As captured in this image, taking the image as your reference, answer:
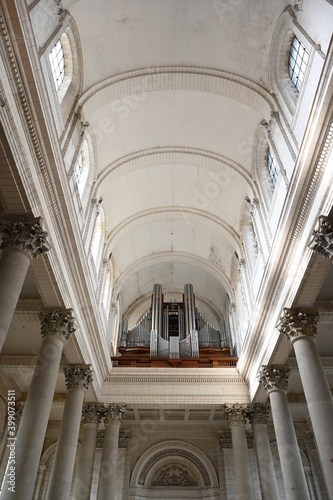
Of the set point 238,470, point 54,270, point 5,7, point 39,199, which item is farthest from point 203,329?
point 5,7

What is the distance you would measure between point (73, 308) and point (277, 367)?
554cm

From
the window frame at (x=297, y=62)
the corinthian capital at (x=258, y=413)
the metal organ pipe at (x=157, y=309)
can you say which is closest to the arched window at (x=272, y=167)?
the window frame at (x=297, y=62)

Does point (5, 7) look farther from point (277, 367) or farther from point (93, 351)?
point (277, 367)

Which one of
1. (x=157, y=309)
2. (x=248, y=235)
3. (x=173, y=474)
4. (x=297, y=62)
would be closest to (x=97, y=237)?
(x=248, y=235)

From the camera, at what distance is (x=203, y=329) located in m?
17.8

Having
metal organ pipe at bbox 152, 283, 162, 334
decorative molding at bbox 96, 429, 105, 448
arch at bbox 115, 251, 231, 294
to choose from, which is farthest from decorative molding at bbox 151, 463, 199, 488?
arch at bbox 115, 251, 231, 294

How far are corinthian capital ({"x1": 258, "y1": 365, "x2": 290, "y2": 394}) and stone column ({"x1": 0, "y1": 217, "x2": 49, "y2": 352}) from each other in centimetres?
666

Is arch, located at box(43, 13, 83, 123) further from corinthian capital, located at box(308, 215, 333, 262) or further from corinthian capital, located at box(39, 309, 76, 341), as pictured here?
corinthian capital, located at box(308, 215, 333, 262)

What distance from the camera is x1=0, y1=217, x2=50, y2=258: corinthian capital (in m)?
7.00

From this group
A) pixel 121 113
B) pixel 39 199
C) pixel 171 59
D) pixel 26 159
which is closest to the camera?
pixel 26 159

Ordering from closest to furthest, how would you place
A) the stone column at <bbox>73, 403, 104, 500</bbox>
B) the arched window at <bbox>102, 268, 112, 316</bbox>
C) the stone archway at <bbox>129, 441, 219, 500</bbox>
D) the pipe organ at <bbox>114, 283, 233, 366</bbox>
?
the stone column at <bbox>73, 403, 104, 500</bbox> < the stone archway at <bbox>129, 441, 219, 500</bbox> < the arched window at <bbox>102, 268, 112, 316</bbox> < the pipe organ at <bbox>114, 283, 233, 366</bbox>

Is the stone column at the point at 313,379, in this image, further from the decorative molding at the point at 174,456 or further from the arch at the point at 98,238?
the decorative molding at the point at 174,456

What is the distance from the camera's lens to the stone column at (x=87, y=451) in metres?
10.6

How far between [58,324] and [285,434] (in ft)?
19.4
